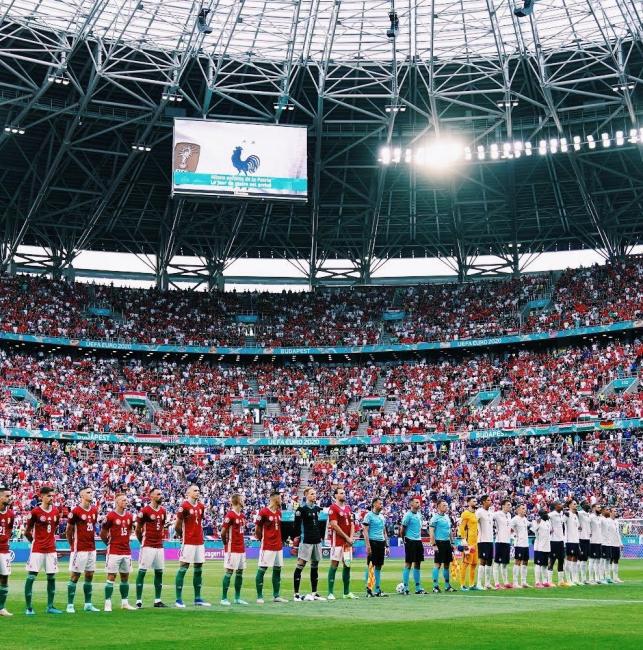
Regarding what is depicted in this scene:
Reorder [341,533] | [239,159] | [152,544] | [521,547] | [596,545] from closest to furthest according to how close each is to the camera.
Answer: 1. [152,544]
2. [341,533]
3. [521,547]
4. [596,545]
5. [239,159]

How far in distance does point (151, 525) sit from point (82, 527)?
1518 millimetres

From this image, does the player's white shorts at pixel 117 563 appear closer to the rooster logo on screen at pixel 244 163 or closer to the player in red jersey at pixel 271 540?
the player in red jersey at pixel 271 540

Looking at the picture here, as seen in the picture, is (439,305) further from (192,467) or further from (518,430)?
(192,467)

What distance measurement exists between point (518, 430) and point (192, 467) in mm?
20525

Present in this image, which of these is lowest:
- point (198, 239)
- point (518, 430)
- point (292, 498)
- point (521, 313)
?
point (292, 498)

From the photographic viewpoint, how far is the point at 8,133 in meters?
56.6

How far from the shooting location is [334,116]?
63188mm

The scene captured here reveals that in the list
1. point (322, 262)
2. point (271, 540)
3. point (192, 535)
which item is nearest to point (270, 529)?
point (271, 540)

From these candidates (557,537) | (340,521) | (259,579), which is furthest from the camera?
(557,537)

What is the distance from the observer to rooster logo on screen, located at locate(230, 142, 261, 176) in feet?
187

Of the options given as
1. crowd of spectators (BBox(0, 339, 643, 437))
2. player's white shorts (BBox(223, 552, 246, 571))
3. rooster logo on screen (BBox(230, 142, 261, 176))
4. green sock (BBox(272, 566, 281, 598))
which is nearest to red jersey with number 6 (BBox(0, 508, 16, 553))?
player's white shorts (BBox(223, 552, 246, 571))

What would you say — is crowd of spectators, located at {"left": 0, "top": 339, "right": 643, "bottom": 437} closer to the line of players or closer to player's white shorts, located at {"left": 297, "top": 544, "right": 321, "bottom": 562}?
the line of players

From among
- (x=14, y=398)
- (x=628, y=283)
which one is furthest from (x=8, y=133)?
(x=628, y=283)

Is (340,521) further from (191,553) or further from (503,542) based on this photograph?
(503,542)
